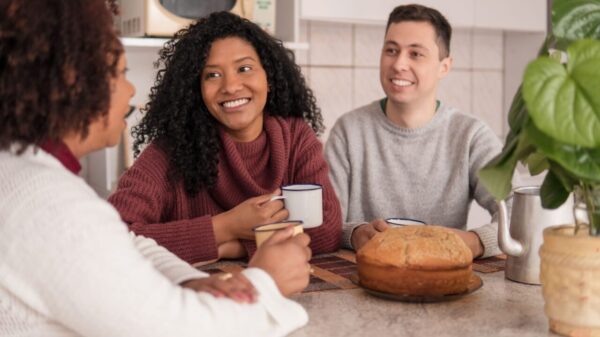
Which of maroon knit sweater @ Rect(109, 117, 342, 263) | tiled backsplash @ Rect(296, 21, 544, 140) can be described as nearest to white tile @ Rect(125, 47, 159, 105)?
tiled backsplash @ Rect(296, 21, 544, 140)

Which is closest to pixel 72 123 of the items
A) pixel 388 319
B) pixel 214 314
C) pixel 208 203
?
pixel 214 314

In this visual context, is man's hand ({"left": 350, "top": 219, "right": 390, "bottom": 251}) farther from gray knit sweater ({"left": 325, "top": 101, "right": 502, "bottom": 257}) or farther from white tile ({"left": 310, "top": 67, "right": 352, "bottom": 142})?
white tile ({"left": 310, "top": 67, "right": 352, "bottom": 142})

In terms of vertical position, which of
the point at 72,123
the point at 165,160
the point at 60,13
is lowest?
the point at 165,160

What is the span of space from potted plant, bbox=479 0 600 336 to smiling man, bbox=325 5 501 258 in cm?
87

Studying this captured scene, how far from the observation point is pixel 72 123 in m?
0.94

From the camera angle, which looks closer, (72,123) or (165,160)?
(72,123)

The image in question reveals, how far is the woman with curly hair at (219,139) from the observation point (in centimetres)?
166

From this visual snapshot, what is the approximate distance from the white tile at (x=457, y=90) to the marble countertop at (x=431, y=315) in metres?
2.26

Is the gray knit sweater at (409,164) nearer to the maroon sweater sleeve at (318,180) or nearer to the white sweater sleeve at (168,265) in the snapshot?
the maroon sweater sleeve at (318,180)

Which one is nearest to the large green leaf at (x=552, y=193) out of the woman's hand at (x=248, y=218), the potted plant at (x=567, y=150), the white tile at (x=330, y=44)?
the potted plant at (x=567, y=150)

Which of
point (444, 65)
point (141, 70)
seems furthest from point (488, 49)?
point (141, 70)

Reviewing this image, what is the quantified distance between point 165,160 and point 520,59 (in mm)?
2310

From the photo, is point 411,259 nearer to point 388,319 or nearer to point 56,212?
point 388,319

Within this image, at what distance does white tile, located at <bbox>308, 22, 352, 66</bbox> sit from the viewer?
3127 millimetres
